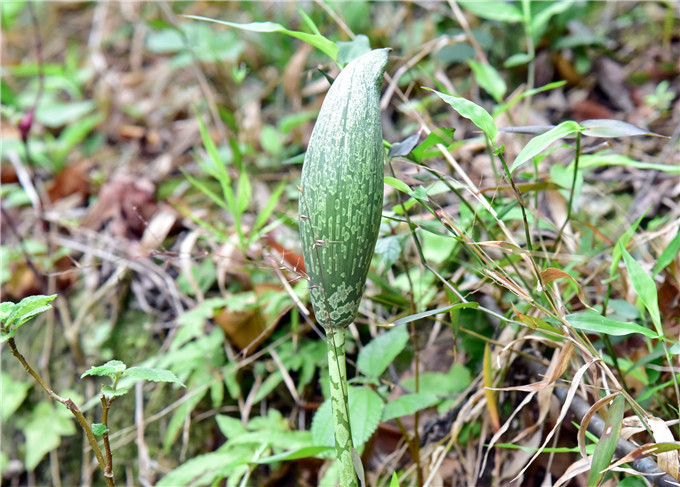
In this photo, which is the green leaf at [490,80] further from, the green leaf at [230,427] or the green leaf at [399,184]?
the green leaf at [230,427]

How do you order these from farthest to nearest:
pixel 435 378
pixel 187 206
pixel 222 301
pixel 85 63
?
pixel 85 63
pixel 187 206
pixel 222 301
pixel 435 378

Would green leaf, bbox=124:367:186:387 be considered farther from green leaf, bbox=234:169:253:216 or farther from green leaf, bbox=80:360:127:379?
green leaf, bbox=234:169:253:216

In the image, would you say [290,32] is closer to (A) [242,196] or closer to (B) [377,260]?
(A) [242,196]

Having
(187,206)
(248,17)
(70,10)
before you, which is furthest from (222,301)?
(70,10)

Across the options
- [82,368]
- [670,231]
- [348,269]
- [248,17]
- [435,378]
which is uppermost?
[248,17]

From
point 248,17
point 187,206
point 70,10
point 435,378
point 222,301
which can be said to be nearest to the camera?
point 435,378

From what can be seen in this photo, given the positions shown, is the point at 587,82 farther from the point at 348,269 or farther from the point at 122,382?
the point at 122,382

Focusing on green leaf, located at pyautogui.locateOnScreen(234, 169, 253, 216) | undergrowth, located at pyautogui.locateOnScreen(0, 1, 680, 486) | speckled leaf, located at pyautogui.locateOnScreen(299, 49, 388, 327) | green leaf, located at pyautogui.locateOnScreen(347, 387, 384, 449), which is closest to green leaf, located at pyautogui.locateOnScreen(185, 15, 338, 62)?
undergrowth, located at pyautogui.locateOnScreen(0, 1, 680, 486)
